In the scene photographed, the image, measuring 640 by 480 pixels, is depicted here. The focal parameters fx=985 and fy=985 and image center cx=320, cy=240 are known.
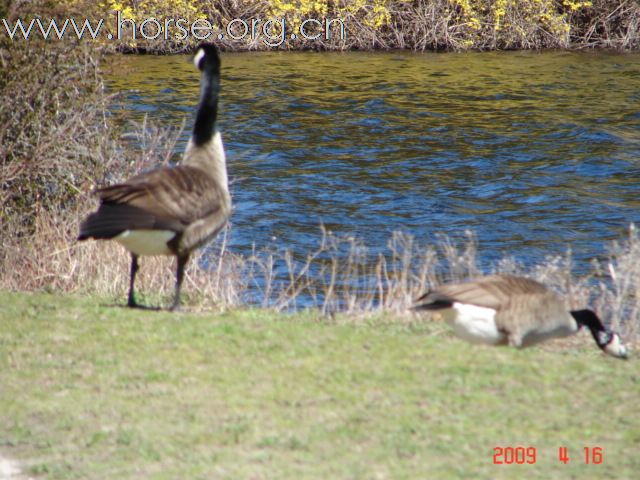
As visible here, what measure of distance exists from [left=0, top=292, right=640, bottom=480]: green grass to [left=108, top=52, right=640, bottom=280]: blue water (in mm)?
7375

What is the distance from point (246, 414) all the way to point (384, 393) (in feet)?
3.17

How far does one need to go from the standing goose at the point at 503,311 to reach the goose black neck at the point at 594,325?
0.09ft

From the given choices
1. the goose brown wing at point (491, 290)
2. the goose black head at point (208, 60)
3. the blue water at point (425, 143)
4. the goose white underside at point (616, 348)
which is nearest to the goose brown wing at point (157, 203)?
the goose black head at point (208, 60)

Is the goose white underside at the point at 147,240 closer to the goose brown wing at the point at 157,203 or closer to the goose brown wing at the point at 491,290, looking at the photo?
the goose brown wing at the point at 157,203

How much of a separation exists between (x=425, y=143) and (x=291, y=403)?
16753 mm

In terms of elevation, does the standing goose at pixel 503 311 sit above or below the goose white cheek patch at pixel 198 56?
below

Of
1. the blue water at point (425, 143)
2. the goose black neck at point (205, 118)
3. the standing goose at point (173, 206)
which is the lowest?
the blue water at point (425, 143)

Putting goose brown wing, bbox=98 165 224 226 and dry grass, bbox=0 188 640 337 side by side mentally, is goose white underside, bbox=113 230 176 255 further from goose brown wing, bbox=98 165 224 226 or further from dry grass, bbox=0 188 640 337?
dry grass, bbox=0 188 640 337

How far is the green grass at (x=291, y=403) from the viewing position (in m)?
5.59

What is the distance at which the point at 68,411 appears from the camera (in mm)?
6430

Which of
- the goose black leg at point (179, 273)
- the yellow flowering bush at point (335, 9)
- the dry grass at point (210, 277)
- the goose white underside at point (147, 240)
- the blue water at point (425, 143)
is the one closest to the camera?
the goose white underside at point (147, 240)

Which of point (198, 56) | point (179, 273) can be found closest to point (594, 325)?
point (179, 273)

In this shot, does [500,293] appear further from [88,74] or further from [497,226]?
[497,226]
